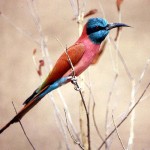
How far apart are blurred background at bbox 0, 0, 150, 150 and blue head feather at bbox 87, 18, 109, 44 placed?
135cm

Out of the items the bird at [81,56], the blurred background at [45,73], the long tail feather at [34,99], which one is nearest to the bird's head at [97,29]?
the bird at [81,56]

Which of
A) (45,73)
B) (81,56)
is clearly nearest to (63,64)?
(81,56)

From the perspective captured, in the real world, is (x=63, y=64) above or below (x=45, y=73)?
below

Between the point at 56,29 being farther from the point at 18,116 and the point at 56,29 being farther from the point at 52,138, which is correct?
the point at 18,116

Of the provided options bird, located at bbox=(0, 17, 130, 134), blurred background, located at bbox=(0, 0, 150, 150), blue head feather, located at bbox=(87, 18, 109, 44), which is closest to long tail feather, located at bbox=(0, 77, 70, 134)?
bird, located at bbox=(0, 17, 130, 134)

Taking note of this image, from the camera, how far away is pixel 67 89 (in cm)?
311

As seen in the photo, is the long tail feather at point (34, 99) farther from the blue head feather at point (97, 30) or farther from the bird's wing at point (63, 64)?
the blue head feather at point (97, 30)

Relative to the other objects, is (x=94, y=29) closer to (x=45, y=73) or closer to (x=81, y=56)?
(x=81, y=56)

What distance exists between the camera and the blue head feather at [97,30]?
103 centimetres

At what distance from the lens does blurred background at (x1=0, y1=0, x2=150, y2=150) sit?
268 cm

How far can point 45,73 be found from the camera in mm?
2904

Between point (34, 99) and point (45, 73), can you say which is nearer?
point (34, 99)

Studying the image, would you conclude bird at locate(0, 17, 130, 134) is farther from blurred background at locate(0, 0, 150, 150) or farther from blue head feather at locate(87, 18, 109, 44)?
blurred background at locate(0, 0, 150, 150)

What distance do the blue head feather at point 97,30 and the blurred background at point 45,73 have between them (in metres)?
1.35
